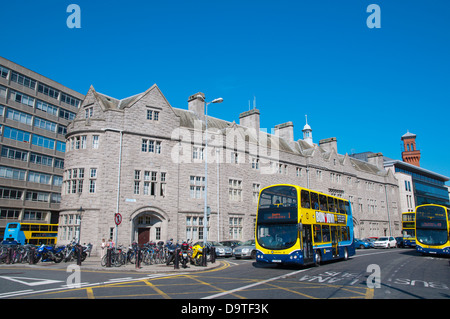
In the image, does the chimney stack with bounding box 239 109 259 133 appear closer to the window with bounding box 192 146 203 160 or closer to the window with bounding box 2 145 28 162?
the window with bounding box 192 146 203 160

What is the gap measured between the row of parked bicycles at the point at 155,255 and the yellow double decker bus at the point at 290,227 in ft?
12.2

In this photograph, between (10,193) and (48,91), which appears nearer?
(10,193)

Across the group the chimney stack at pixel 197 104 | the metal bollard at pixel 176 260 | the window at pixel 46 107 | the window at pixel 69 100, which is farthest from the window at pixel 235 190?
the window at pixel 69 100

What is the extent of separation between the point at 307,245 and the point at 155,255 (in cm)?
917

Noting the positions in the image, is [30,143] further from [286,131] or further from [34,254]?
[286,131]

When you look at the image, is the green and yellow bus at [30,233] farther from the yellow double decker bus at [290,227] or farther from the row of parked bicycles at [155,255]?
the yellow double decker bus at [290,227]

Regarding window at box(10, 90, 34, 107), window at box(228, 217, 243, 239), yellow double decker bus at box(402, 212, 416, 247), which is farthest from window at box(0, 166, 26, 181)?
yellow double decker bus at box(402, 212, 416, 247)

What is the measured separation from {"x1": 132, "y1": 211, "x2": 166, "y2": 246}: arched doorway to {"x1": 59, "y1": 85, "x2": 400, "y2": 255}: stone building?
0.27ft

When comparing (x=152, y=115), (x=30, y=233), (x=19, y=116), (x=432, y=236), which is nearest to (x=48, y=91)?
(x=19, y=116)

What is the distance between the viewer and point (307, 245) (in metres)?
17.5

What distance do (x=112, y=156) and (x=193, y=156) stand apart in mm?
7591
